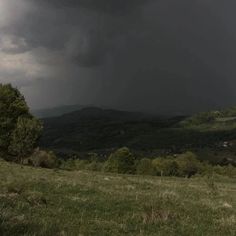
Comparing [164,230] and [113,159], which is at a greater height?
[164,230]

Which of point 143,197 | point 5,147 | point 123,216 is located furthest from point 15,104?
point 123,216

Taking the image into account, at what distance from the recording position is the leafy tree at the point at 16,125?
8481 centimetres

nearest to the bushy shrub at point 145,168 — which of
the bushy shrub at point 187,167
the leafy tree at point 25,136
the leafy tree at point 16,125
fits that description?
the bushy shrub at point 187,167

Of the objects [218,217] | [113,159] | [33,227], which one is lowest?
[113,159]

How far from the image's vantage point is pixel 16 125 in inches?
3438

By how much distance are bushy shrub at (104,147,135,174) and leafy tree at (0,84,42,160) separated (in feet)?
165

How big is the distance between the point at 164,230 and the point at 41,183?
12.7 metres

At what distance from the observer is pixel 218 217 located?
70.7ft

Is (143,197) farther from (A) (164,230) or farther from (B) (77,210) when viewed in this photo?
(A) (164,230)

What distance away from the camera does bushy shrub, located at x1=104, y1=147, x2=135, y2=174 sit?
452 ft

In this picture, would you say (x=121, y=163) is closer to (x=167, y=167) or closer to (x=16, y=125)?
(x=167, y=167)

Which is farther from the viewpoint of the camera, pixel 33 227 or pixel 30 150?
pixel 30 150

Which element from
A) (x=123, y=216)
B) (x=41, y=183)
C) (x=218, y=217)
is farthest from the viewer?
(x=41, y=183)

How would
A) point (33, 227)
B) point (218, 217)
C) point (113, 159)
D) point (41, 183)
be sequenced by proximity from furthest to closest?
point (113, 159), point (41, 183), point (218, 217), point (33, 227)
